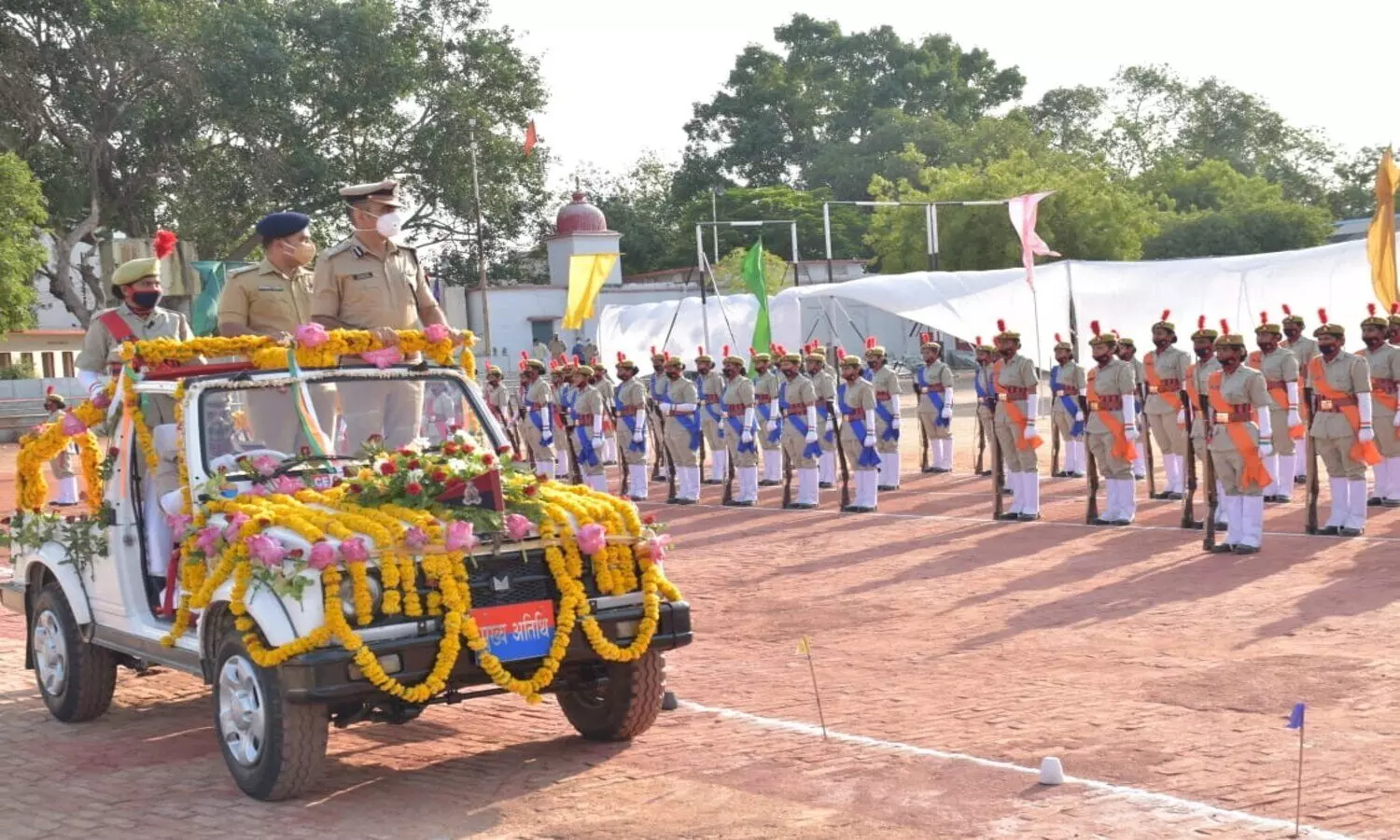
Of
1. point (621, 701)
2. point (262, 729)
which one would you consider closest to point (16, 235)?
point (621, 701)

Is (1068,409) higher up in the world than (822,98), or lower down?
lower down

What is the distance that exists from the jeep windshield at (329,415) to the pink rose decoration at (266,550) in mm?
957

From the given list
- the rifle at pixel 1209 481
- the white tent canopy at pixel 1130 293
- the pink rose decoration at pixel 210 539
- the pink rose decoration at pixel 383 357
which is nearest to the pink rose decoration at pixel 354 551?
the pink rose decoration at pixel 210 539

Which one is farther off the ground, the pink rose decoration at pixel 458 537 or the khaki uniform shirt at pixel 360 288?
the khaki uniform shirt at pixel 360 288

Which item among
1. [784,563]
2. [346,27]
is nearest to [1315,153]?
→ [346,27]

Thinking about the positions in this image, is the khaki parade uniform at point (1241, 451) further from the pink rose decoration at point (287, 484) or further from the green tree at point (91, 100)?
the green tree at point (91, 100)

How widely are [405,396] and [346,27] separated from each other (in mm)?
43629

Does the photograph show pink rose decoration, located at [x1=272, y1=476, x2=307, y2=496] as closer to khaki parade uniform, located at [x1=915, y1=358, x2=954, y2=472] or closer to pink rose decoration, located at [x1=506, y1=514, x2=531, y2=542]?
pink rose decoration, located at [x1=506, y1=514, x2=531, y2=542]

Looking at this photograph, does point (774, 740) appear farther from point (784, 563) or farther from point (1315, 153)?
point (1315, 153)

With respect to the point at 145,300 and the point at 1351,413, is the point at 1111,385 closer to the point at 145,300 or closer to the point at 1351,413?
the point at 1351,413

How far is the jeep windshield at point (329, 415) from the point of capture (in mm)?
8172

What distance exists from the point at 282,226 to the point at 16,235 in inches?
1312

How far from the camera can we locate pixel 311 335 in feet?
27.1

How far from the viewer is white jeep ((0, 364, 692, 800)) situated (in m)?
7.08
